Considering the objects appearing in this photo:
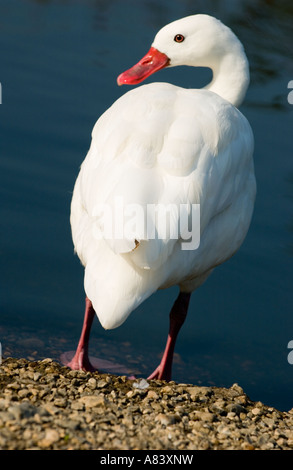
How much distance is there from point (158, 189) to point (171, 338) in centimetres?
194

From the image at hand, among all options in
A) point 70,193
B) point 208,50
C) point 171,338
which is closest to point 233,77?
point 208,50

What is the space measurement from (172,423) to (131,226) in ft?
3.79

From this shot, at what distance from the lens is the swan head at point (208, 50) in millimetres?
7406

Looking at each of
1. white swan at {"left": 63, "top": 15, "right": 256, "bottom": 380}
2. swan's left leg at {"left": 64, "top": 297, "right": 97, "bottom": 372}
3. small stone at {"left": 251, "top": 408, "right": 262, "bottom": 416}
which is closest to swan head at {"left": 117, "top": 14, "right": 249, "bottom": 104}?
white swan at {"left": 63, "top": 15, "right": 256, "bottom": 380}

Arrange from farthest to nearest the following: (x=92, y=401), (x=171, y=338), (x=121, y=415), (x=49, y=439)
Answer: (x=171, y=338)
(x=92, y=401)
(x=121, y=415)
(x=49, y=439)

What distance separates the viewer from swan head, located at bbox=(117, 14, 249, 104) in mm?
7406

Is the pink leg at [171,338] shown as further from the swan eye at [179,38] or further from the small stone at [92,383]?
the swan eye at [179,38]

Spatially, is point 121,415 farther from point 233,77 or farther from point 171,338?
point 233,77

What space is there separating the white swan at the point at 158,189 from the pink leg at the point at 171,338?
1cm

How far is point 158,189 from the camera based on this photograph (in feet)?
18.1

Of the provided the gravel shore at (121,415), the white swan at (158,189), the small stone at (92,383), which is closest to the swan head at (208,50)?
the white swan at (158,189)

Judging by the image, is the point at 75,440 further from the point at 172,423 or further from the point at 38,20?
the point at 38,20

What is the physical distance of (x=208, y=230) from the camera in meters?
6.11

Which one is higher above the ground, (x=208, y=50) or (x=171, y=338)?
(x=208, y=50)
